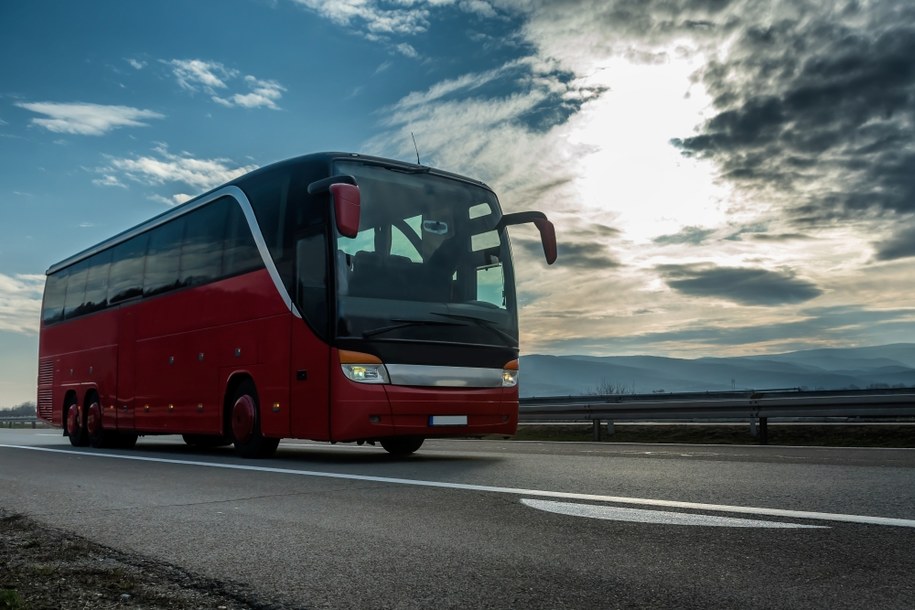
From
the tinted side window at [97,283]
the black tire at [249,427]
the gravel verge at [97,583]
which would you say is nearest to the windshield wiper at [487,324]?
the black tire at [249,427]

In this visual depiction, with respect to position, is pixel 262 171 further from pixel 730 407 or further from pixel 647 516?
pixel 730 407

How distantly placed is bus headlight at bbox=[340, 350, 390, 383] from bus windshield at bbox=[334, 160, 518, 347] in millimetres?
226

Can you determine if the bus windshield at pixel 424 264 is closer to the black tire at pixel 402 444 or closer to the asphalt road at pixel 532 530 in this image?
the asphalt road at pixel 532 530

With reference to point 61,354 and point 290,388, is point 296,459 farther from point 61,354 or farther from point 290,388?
point 61,354

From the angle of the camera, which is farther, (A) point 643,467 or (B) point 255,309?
(B) point 255,309

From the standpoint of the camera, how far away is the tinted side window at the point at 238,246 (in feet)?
36.9

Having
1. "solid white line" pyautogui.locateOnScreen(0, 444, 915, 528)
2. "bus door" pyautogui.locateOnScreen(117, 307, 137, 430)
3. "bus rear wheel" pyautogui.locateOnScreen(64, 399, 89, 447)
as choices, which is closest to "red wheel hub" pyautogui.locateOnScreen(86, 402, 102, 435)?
"bus rear wheel" pyautogui.locateOnScreen(64, 399, 89, 447)

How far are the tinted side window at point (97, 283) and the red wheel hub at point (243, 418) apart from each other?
6072 millimetres

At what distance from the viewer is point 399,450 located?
12250 millimetres

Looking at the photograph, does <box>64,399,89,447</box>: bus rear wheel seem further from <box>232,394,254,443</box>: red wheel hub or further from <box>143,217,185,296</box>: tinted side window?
<box>232,394,254,443</box>: red wheel hub

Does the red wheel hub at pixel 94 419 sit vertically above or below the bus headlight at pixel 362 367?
below

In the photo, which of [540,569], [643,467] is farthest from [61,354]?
[540,569]

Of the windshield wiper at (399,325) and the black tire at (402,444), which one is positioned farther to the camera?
the black tire at (402,444)

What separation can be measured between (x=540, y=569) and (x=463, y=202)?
26.2 ft
